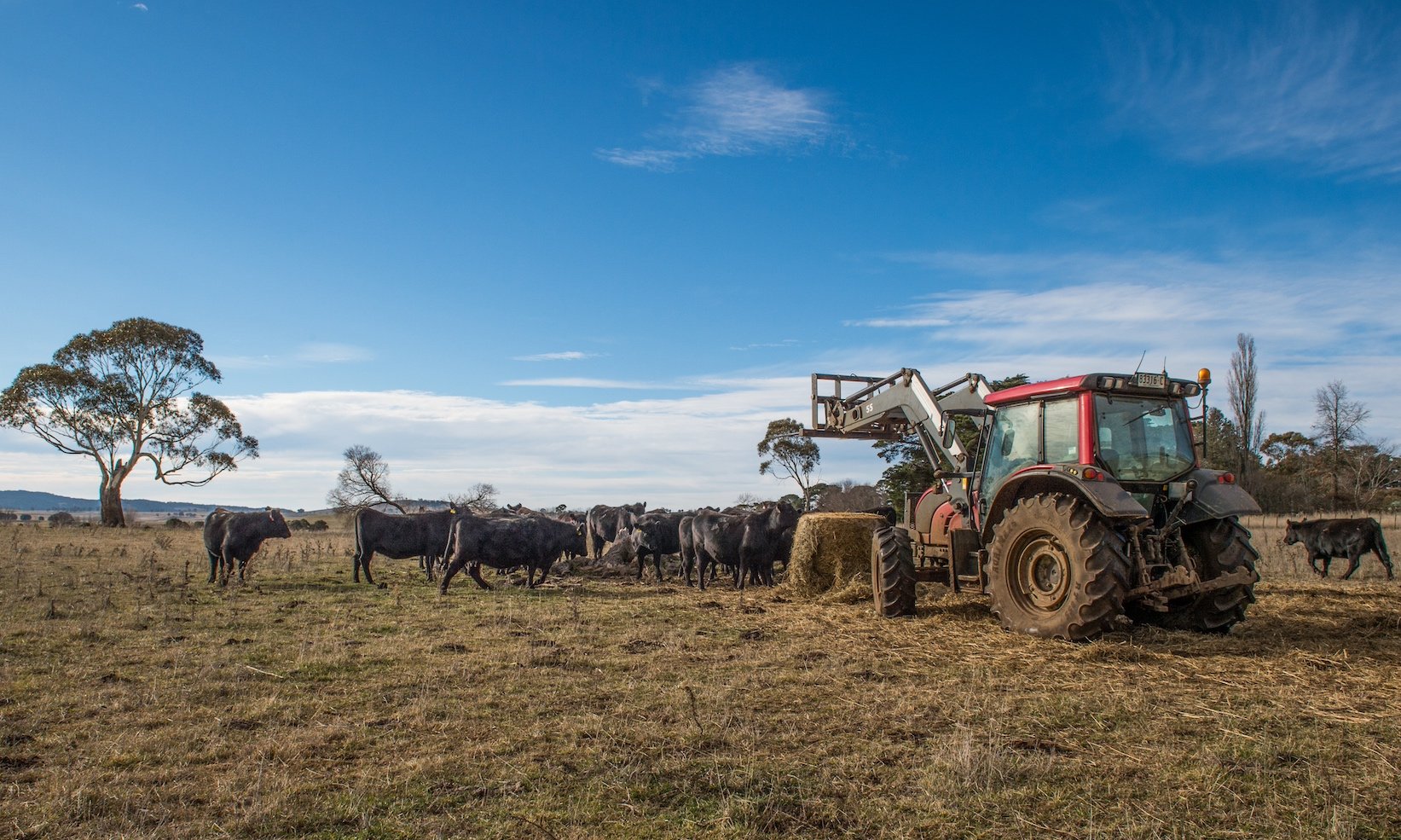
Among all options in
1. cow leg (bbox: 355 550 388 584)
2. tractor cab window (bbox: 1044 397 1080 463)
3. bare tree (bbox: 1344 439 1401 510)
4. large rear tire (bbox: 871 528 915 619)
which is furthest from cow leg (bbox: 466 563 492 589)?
bare tree (bbox: 1344 439 1401 510)

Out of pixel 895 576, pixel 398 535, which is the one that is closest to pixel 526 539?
pixel 398 535

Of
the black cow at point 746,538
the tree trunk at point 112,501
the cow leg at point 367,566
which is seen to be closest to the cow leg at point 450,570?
the cow leg at point 367,566

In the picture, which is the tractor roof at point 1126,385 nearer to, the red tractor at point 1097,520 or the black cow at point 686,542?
the red tractor at point 1097,520

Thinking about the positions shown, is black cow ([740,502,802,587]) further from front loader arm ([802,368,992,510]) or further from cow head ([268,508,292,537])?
cow head ([268,508,292,537])

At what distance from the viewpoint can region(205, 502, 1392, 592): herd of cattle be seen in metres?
14.4

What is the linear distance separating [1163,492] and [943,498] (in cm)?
291

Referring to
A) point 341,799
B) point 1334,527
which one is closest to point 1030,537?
point 341,799

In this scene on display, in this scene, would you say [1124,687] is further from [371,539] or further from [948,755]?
[371,539]

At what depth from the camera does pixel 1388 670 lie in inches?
253

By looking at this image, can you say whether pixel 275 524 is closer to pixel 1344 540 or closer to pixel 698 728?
pixel 698 728

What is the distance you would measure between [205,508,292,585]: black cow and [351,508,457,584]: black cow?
1.50 meters

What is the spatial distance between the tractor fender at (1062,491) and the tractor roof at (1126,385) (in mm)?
884

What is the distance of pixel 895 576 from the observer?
9.54m

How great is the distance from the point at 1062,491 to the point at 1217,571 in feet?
5.39
